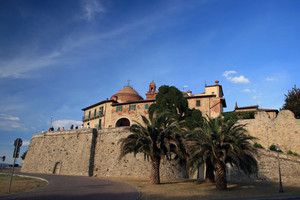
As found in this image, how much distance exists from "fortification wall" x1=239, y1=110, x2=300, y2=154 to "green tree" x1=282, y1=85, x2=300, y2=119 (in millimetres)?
4408

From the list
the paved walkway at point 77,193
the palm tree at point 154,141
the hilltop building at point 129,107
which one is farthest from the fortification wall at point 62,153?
the paved walkway at point 77,193

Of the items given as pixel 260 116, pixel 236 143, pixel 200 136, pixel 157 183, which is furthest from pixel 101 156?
pixel 260 116

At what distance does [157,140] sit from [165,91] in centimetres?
1685

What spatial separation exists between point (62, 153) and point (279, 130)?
32.3 meters

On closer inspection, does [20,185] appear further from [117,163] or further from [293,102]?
[293,102]

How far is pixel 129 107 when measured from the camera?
4553cm

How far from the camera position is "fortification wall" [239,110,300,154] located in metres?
30.6

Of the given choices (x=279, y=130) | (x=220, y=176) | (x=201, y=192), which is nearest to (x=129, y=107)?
(x=279, y=130)

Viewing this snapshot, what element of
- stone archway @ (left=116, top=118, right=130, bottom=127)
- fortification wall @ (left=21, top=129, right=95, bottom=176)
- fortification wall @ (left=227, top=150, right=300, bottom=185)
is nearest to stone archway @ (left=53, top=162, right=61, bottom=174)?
fortification wall @ (left=21, top=129, right=95, bottom=176)

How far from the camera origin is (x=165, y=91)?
116 feet

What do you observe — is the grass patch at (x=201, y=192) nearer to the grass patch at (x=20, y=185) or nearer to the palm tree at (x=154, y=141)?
the palm tree at (x=154, y=141)

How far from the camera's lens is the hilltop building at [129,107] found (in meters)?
39.8

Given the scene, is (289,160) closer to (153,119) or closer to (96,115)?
(153,119)

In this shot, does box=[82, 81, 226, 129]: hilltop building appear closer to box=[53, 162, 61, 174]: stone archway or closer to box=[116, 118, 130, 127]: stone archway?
box=[116, 118, 130, 127]: stone archway
